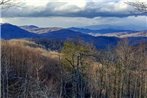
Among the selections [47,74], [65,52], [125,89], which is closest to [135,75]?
[125,89]

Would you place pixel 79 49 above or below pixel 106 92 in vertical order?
above

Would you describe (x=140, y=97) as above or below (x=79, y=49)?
below

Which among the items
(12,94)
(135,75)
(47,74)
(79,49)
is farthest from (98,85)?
(47,74)

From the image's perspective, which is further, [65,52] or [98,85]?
[98,85]

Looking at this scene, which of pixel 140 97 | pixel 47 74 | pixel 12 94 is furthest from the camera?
pixel 47 74

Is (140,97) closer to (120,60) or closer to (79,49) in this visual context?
(120,60)

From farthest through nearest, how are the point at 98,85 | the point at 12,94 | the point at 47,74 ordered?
the point at 47,74 < the point at 98,85 < the point at 12,94

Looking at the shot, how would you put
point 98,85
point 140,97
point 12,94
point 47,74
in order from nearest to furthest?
point 12,94, point 140,97, point 98,85, point 47,74

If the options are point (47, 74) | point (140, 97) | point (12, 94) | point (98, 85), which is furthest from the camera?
point (47, 74)

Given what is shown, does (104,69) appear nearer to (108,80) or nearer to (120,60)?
(108,80)
